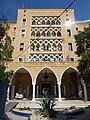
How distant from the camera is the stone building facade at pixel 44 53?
65.6ft

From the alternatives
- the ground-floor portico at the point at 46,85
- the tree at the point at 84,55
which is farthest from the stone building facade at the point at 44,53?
the tree at the point at 84,55

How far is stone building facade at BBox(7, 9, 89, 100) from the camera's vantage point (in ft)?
65.6

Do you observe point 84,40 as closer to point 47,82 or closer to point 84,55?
point 84,55

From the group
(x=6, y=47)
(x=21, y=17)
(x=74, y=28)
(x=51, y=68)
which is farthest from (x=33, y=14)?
(x=6, y=47)

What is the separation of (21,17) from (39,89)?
15.5 meters

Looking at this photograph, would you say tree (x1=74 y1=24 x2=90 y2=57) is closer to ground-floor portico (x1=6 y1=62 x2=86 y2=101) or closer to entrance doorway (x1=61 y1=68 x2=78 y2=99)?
ground-floor portico (x1=6 y1=62 x2=86 y2=101)

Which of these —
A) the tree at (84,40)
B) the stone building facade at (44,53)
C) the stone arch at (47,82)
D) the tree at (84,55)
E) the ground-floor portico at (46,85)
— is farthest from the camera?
the stone arch at (47,82)

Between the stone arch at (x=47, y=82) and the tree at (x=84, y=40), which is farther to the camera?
the stone arch at (x=47, y=82)

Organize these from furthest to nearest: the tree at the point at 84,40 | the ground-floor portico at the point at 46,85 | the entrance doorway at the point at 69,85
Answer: the entrance doorway at the point at 69,85 < the ground-floor portico at the point at 46,85 < the tree at the point at 84,40

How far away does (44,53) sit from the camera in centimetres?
2531

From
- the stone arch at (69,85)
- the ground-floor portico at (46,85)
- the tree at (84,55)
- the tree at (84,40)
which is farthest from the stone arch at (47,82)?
the tree at (84,55)

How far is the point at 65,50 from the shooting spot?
2581 centimetres

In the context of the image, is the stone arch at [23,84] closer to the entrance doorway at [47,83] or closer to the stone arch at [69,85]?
the entrance doorway at [47,83]

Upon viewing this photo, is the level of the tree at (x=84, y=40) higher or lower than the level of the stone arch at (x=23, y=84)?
higher
